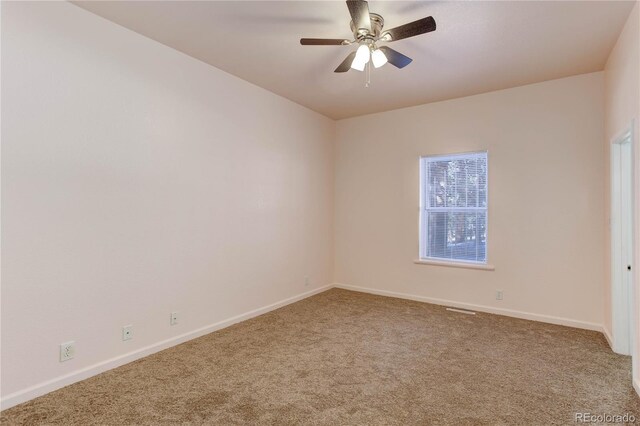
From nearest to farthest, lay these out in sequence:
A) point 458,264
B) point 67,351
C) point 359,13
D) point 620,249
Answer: point 359,13 → point 67,351 → point 620,249 → point 458,264

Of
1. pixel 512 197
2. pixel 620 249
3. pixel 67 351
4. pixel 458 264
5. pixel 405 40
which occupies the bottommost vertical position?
pixel 67 351

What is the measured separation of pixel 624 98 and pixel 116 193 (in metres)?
4.14

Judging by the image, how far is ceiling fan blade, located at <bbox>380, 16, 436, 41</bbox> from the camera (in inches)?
81.6

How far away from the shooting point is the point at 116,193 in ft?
8.79

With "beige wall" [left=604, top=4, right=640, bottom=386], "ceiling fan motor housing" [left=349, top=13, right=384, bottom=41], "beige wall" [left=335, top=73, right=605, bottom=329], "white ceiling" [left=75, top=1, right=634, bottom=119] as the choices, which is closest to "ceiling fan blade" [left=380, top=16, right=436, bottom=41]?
"ceiling fan motor housing" [left=349, top=13, right=384, bottom=41]

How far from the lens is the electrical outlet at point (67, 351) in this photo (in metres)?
2.37

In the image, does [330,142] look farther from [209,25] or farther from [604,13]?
[604,13]

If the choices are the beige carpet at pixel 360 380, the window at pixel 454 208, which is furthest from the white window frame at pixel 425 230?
the beige carpet at pixel 360 380

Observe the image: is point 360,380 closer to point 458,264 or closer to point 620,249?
point 458,264

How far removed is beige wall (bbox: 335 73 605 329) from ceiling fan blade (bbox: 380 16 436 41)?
2.40 meters

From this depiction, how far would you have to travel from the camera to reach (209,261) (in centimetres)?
344

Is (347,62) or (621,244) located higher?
(347,62)

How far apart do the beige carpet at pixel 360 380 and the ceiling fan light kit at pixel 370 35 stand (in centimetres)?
241

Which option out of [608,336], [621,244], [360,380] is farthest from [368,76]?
[608,336]
